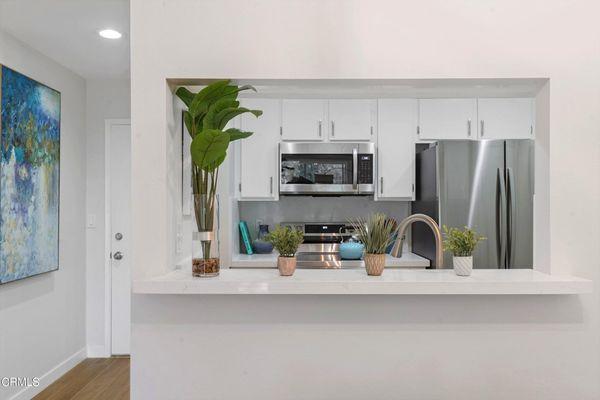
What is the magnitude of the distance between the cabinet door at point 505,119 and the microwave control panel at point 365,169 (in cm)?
96

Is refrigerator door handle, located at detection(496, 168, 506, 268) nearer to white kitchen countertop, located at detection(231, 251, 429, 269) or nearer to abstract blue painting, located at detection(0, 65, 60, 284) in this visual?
white kitchen countertop, located at detection(231, 251, 429, 269)

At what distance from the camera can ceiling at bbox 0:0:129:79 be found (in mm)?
2385

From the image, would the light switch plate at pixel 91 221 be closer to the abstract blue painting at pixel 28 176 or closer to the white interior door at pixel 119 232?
the white interior door at pixel 119 232

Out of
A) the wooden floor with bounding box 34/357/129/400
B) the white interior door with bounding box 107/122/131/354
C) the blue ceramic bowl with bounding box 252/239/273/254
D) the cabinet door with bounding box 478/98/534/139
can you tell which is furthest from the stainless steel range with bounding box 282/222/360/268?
the wooden floor with bounding box 34/357/129/400

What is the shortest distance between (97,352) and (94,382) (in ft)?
1.98

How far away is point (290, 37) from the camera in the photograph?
63.1 inches

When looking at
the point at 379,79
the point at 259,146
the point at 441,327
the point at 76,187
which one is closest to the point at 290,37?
the point at 379,79

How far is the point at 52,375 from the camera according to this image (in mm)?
3359

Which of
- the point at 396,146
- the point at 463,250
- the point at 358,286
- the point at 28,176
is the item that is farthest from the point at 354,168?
the point at 28,176

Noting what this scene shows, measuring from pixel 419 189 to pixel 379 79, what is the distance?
6.90 ft

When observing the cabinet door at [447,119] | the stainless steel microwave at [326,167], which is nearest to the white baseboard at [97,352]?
the stainless steel microwave at [326,167]

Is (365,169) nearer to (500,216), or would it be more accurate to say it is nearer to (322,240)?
(322,240)

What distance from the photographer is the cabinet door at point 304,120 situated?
3582 millimetres

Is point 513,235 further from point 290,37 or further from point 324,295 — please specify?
point 290,37
